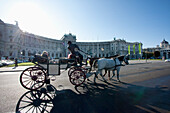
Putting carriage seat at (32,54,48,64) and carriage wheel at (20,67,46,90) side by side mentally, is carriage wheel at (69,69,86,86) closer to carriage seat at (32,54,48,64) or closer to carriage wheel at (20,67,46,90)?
carriage wheel at (20,67,46,90)

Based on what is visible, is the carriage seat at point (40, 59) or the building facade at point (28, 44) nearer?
the carriage seat at point (40, 59)

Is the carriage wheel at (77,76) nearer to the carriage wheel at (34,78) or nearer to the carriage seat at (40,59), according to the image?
the carriage wheel at (34,78)

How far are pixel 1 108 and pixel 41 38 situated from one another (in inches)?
2881

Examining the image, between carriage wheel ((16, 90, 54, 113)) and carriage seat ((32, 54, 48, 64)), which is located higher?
carriage seat ((32, 54, 48, 64))

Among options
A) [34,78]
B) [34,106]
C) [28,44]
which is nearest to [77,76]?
[34,78]

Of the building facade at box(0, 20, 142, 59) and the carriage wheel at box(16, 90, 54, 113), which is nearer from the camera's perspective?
the carriage wheel at box(16, 90, 54, 113)

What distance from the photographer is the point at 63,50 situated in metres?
84.8

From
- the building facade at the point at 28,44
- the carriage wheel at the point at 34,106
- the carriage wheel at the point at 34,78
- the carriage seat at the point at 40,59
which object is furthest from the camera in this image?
the building facade at the point at 28,44

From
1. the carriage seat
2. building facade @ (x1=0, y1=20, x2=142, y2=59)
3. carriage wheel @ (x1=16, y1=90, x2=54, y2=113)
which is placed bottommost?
carriage wheel @ (x1=16, y1=90, x2=54, y2=113)

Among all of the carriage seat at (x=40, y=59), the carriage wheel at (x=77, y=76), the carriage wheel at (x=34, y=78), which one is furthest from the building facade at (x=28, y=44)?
the carriage wheel at (x=34, y=78)

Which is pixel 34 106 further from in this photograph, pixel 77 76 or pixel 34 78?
pixel 77 76

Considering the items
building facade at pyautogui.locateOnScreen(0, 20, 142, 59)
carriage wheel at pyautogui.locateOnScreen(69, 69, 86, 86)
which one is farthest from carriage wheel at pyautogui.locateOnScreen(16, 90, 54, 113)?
building facade at pyautogui.locateOnScreen(0, 20, 142, 59)

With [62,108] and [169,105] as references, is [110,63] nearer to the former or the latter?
[169,105]

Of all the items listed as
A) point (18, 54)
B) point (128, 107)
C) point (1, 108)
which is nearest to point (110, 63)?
point (128, 107)
